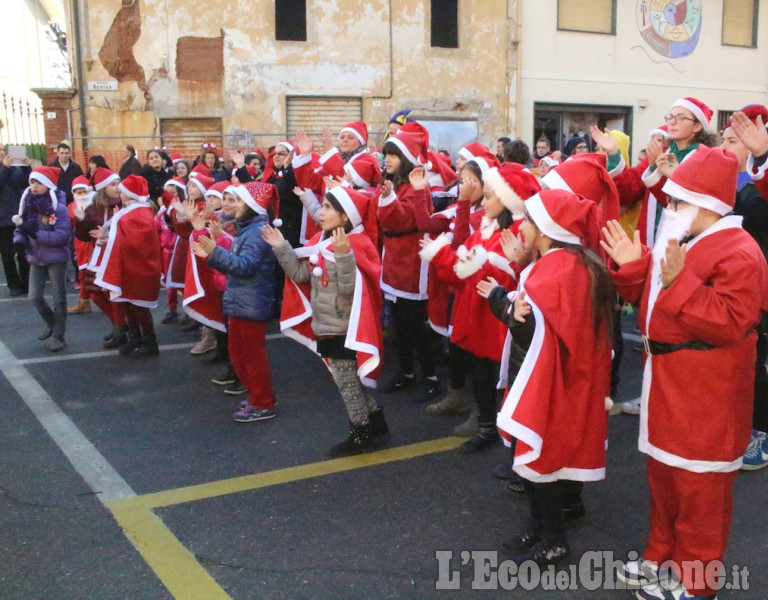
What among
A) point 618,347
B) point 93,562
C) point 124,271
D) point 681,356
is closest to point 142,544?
point 93,562

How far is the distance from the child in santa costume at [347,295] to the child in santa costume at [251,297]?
1.74 feet

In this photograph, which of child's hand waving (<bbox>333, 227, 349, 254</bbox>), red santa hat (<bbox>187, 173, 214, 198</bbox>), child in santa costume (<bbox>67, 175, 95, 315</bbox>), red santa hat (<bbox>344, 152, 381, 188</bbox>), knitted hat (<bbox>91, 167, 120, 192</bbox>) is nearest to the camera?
child's hand waving (<bbox>333, 227, 349, 254</bbox>)

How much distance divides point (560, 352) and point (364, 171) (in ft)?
11.3

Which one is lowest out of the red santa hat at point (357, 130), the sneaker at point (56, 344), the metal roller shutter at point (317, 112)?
the sneaker at point (56, 344)

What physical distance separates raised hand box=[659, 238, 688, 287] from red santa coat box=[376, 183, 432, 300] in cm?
313

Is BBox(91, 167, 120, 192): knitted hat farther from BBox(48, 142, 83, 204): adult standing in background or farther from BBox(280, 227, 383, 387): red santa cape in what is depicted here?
BBox(48, 142, 83, 204): adult standing in background

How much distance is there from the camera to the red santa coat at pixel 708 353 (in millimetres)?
2854

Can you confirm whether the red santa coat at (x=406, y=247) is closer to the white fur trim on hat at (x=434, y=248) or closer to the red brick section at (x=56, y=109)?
the white fur trim on hat at (x=434, y=248)

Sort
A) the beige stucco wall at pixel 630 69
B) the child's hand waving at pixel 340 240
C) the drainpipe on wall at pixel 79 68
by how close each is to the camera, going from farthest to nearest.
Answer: the beige stucco wall at pixel 630 69
the drainpipe on wall at pixel 79 68
the child's hand waving at pixel 340 240

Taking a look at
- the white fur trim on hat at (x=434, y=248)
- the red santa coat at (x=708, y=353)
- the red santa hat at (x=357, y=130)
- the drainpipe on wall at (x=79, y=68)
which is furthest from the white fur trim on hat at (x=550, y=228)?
the drainpipe on wall at (x=79, y=68)

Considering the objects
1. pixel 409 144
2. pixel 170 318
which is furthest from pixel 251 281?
pixel 170 318

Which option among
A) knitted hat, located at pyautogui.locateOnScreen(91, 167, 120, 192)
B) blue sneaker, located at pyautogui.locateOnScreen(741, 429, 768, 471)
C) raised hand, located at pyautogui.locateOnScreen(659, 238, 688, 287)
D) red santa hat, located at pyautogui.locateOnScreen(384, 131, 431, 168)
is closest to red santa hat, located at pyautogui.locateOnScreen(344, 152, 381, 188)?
red santa hat, located at pyautogui.locateOnScreen(384, 131, 431, 168)

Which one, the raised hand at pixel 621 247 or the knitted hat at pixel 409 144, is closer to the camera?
the raised hand at pixel 621 247

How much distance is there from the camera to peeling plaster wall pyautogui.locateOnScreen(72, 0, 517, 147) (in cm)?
1861
